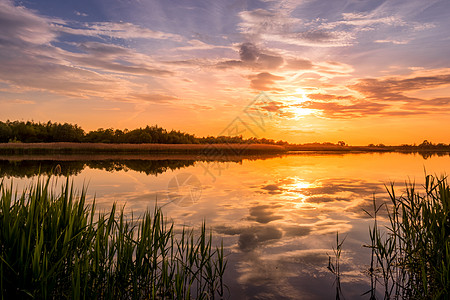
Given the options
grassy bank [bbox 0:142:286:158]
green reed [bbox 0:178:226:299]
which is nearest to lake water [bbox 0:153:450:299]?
green reed [bbox 0:178:226:299]

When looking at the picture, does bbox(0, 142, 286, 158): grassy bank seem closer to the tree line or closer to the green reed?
the tree line

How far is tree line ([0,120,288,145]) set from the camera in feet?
→ 202

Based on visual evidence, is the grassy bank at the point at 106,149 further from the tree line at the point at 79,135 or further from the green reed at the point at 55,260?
the green reed at the point at 55,260

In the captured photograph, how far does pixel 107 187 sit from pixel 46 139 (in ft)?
197

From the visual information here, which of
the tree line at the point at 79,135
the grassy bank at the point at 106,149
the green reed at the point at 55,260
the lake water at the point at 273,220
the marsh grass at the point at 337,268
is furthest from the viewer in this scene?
the tree line at the point at 79,135

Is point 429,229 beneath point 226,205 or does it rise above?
above

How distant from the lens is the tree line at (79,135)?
2422 inches

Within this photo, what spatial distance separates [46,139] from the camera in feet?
213

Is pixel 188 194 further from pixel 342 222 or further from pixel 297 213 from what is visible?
pixel 342 222

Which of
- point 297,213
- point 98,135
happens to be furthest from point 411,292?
point 98,135

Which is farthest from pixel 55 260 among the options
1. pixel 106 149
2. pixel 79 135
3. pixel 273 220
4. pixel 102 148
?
pixel 79 135

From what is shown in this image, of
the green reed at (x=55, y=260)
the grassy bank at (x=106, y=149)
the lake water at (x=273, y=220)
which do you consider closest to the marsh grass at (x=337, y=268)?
the lake water at (x=273, y=220)

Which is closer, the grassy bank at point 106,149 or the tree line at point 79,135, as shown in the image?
the grassy bank at point 106,149

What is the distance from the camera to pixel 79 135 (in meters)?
66.1
